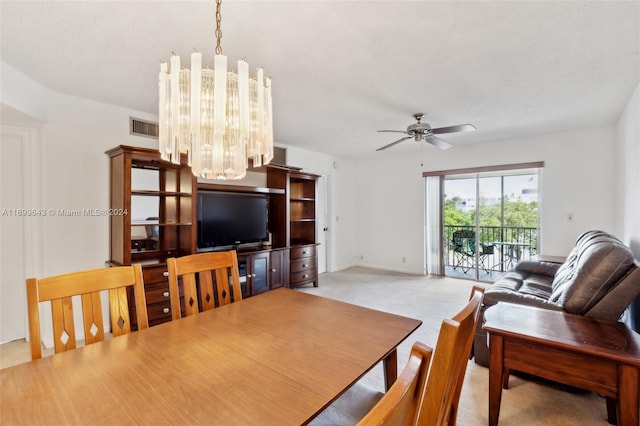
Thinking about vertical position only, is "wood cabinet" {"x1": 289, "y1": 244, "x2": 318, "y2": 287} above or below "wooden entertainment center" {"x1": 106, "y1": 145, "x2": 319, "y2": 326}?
below

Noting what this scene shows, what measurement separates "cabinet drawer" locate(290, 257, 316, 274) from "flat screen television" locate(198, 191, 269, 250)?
64 cm

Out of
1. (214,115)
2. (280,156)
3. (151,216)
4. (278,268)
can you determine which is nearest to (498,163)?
(280,156)

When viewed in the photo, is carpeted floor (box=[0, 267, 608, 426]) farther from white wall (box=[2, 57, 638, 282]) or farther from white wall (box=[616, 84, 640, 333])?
white wall (box=[2, 57, 638, 282])

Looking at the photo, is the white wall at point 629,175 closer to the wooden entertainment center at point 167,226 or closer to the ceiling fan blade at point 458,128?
the ceiling fan blade at point 458,128

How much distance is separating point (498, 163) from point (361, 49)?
12.8ft

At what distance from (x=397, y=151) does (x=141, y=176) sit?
14.4ft

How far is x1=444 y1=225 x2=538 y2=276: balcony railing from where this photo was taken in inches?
200

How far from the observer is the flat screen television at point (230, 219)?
359 cm

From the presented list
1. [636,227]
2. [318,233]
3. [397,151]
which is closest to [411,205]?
[397,151]

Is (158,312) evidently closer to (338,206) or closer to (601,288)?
(601,288)

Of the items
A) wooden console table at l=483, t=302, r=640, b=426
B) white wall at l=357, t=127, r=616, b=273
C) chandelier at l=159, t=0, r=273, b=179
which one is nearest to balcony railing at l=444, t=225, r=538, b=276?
white wall at l=357, t=127, r=616, b=273

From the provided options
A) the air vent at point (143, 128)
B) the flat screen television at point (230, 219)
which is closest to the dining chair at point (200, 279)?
the flat screen television at point (230, 219)

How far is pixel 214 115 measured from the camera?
130 cm

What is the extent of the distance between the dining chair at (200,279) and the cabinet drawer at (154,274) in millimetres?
1288
